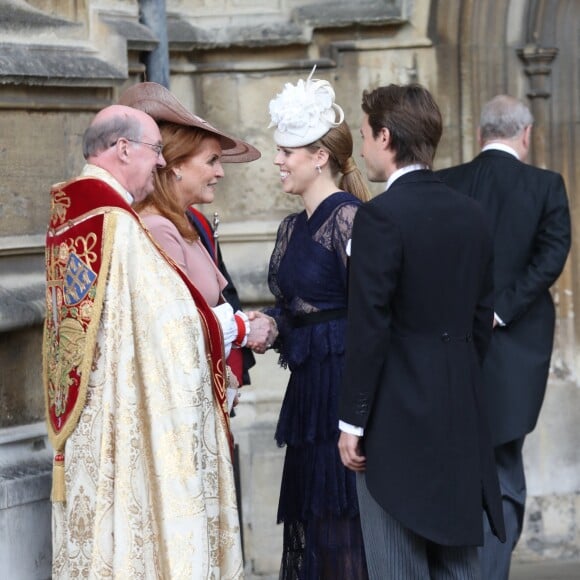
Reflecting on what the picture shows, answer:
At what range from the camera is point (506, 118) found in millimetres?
5516

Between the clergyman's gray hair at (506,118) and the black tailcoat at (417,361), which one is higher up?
the clergyman's gray hair at (506,118)

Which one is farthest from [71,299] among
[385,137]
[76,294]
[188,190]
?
[385,137]

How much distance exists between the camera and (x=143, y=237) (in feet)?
13.5

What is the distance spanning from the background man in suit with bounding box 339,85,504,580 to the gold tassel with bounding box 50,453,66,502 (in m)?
0.80

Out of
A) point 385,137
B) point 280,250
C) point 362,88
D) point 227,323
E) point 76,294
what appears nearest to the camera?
point 385,137

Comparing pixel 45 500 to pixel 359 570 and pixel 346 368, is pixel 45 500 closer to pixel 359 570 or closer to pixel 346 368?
pixel 359 570

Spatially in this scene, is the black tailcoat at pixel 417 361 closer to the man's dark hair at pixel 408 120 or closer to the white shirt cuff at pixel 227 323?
the man's dark hair at pixel 408 120

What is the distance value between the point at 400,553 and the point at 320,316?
932mm

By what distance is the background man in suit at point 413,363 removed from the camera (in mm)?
3828

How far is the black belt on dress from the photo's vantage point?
4.60m

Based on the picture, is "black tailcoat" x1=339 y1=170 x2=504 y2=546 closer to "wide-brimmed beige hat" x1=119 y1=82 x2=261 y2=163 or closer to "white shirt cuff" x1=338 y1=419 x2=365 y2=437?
"white shirt cuff" x1=338 y1=419 x2=365 y2=437

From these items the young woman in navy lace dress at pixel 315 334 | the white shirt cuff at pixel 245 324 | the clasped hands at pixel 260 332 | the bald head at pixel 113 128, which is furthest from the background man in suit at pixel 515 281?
the bald head at pixel 113 128

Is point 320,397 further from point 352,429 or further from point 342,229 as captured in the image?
point 352,429

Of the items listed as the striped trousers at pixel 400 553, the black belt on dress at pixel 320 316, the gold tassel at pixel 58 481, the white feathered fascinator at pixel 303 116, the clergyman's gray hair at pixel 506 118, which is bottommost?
the striped trousers at pixel 400 553
